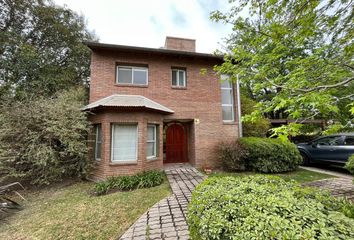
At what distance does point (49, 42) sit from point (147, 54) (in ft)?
27.8

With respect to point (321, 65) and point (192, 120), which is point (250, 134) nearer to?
point (192, 120)

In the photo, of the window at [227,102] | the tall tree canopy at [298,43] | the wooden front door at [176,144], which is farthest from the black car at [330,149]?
the wooden front door at [176,144]

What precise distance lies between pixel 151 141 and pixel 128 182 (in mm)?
2322

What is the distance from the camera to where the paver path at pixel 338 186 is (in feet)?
16.4

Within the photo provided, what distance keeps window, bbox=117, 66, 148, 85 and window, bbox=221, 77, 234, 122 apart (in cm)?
459

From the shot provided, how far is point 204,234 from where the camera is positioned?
1.82m

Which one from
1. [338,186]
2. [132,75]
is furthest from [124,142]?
[338,186]

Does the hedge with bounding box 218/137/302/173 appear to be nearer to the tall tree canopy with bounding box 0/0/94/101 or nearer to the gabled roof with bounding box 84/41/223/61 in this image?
the gabled roof with bounding box 84/41/223/61

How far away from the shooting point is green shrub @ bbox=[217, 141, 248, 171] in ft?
25.5

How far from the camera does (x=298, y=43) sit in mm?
4031

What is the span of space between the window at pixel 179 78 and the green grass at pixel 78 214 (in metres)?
5.53

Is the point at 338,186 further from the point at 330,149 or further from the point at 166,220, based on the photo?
the point at 166,220

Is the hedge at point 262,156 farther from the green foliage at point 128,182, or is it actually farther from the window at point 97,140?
the window at point 97,140

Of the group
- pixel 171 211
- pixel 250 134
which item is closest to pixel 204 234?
pixel 171 211
